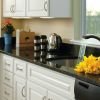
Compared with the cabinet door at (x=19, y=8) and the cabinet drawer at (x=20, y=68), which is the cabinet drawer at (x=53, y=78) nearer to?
the cabinet drawer at (x=20, y=68)

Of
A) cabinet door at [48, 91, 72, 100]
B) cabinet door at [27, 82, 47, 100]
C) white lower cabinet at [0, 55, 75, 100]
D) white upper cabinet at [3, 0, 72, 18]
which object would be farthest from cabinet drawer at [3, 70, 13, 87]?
cabinet door at [48, 91, 72, 100]

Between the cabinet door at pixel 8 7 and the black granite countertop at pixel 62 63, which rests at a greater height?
the cabinet door at pixel 8 7

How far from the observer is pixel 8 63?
338 centimetres

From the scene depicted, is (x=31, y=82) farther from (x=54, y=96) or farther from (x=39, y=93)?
(x=54, y=96)

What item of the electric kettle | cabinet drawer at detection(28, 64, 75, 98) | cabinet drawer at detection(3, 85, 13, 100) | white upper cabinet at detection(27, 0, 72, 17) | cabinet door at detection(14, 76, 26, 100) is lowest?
cabinet drawer at detection(3, 85, 13, 100)

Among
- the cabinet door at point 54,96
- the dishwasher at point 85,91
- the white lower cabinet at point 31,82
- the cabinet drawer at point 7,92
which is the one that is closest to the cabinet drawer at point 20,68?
the white lower cabinet at point 31,82

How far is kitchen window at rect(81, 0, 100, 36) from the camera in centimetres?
307

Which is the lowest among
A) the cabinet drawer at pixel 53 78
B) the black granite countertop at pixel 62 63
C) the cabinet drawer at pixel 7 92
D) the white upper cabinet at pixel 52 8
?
the cabinet drawer at pixel 7 92

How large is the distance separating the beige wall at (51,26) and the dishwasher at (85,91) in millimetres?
1348

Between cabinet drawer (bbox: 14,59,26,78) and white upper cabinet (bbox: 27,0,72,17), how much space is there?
57 cm

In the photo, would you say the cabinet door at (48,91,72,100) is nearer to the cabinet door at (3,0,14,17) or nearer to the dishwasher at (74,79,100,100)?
the dishwasher at (74,79,100,100)

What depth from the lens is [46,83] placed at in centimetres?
254

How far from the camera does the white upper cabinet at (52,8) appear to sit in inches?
122

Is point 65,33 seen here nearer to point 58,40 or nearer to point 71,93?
point 58,40
